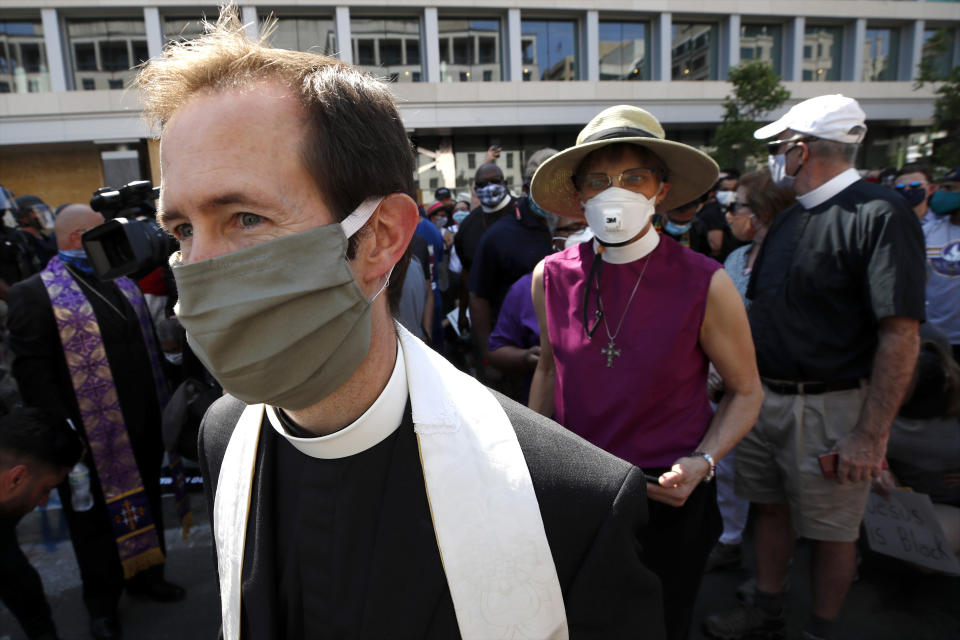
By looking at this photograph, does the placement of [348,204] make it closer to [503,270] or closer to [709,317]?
[709,317]

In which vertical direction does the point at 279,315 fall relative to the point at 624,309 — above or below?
above

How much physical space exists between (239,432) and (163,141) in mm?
617

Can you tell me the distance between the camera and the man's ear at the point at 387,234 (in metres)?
1.24

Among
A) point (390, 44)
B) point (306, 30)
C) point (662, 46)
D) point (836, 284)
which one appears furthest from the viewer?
point (662, 46)

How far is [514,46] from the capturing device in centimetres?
2495

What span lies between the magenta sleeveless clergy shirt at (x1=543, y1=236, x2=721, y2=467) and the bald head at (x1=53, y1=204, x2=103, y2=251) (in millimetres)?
2721

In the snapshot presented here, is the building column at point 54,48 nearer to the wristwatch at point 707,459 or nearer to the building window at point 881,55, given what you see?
the wristwatch at point 707,459

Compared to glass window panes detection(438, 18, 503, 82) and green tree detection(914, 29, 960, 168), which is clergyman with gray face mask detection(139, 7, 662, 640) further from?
glass window panes detection(438, 18, 503, 82)

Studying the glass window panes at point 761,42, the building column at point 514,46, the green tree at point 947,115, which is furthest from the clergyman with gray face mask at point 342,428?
the glass window panes at point 761,42

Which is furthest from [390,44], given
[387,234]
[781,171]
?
[387,234]

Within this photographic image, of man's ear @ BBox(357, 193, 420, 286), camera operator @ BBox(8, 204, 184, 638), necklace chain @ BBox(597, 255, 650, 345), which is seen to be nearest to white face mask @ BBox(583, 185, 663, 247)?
necklace chain @ BBox(597, 255, 650, 345)

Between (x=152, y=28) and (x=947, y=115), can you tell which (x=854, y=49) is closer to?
(x=947, y=115)

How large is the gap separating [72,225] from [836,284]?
367 centimetres

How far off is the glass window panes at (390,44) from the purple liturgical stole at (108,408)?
75.3ft
